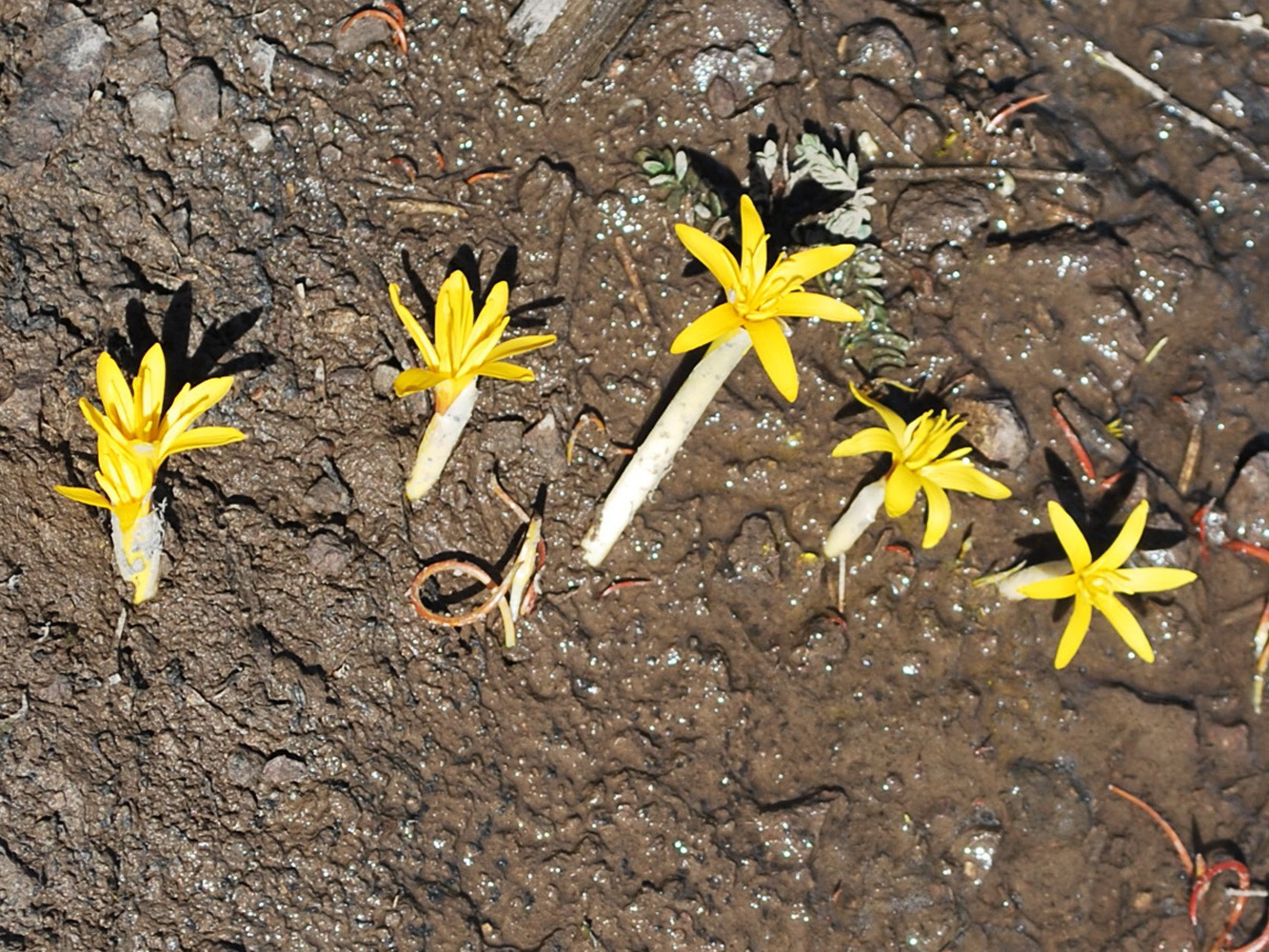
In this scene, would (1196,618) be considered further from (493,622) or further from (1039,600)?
(493,622)

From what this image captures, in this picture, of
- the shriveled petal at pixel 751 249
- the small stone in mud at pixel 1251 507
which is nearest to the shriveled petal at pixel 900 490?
the shriveled petal at pixel 751 249

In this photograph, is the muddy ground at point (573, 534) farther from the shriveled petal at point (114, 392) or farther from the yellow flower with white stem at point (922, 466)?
the yellow flower with white stem at point (922, 466)

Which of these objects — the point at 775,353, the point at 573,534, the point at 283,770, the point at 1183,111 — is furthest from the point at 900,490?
the point at 1183,111

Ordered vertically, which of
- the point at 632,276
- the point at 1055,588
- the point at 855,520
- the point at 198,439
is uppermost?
the point at 198,439

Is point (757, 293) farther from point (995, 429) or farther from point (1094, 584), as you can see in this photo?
point (1094, 584)

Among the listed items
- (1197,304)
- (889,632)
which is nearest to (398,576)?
(889,632)

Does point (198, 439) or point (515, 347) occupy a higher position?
point (198, 439)

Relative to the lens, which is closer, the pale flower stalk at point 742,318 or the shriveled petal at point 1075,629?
the pale flower stalk at point 742,318
